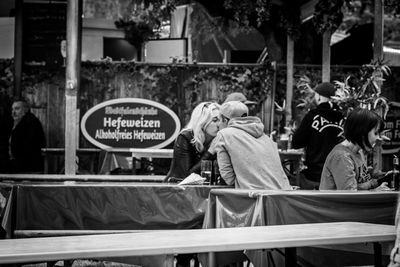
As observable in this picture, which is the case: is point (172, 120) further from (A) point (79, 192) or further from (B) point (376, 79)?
(A) point (79, 192)

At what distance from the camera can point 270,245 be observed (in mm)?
3666

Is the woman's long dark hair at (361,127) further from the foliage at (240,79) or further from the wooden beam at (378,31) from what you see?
the foliage at (240,79)

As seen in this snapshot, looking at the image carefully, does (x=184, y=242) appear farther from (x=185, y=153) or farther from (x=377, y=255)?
(x=185, y=153)

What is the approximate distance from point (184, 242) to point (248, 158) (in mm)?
2427

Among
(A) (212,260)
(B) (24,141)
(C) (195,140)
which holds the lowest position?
(A) (212,260)

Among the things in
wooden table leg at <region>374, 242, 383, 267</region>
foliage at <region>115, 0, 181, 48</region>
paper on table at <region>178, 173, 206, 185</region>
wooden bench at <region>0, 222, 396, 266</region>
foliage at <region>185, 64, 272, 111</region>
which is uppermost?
foliage at <region>115, 0, 181, 48</region>

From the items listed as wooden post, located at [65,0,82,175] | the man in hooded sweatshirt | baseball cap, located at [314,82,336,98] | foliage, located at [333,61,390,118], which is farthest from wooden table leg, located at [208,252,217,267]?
wooden post, located at [65,0,82,175]

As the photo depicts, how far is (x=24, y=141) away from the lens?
11.7m

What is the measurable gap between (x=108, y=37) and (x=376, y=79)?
29.4 feet

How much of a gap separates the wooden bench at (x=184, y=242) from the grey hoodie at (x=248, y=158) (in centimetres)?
143

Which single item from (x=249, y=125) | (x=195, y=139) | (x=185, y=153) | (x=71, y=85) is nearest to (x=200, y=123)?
(x=195, y=139)

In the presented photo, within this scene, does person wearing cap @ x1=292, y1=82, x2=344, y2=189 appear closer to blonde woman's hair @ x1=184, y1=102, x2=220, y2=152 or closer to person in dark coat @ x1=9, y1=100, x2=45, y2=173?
blonde woman's hair @ x1=184, y1=102, x2=220, y2=152

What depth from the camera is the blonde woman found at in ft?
23.5

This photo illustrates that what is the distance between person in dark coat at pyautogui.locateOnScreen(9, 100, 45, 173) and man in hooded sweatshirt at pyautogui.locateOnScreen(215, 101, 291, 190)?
6.34 meters
